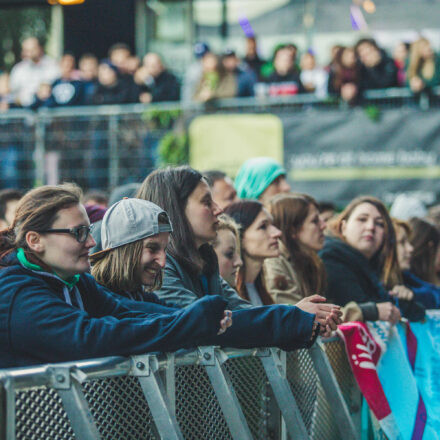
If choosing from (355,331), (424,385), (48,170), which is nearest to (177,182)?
(355,331)

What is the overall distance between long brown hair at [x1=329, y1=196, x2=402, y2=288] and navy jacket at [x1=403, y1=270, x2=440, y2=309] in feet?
1.35

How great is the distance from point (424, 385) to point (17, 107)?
9.40 metres

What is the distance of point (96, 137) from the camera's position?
1208 cm

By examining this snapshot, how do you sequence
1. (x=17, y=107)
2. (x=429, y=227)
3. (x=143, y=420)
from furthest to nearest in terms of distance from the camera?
1. (x=17, y=107)
2. (x=429, y=227)
3. (x=143, y=420)

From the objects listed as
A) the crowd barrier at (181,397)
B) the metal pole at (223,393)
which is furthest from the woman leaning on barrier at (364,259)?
the metal pole at (223,393)

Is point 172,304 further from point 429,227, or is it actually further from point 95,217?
point 429,227

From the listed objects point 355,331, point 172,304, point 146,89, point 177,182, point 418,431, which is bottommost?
point 418,431

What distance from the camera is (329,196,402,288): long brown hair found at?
6574 mm

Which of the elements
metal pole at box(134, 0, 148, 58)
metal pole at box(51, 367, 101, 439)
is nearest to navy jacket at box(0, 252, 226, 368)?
metal pole at box(51, 367, 101, 439)

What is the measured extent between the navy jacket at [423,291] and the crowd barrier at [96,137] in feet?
14.5

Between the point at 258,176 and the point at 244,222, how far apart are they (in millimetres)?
1842

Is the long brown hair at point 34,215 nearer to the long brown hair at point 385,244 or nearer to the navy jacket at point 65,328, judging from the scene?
the navy jacket at point 65,328

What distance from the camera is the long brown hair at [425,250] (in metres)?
7.88

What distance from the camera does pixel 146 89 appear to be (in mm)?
12406
